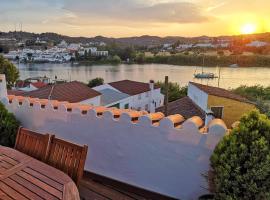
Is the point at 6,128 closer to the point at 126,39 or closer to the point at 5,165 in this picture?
the point at 5,165

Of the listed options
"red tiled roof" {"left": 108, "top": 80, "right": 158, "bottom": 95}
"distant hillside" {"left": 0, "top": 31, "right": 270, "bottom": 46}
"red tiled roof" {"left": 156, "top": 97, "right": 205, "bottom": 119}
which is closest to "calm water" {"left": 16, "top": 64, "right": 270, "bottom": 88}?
"distant hillside" {"left": 0, "top": 31, "right": 270, "bottom": 46}

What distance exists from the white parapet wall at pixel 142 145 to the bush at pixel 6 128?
0.37 meters

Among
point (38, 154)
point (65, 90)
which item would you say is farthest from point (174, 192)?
point (65, 90)

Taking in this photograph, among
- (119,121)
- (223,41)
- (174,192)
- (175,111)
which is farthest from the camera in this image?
(223,41)

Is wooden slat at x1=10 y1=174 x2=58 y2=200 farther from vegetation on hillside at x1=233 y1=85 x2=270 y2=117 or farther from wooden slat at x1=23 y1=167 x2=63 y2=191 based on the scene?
vegetation on hillside at x1=233 y1=85 x2=270 y2=117

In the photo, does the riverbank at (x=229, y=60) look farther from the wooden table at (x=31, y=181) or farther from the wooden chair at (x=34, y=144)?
the wooden table at (x=31, y=181)

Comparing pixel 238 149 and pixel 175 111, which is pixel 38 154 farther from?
pixel 175 111

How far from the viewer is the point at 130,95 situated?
21.2 meters

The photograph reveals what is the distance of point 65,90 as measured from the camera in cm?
1559

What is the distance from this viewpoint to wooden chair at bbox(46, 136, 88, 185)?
2.41 metres

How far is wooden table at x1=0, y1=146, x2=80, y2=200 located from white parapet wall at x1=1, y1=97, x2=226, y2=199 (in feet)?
4.98

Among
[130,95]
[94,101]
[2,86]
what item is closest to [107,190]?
[2,86]

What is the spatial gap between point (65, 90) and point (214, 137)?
1316 centimetres

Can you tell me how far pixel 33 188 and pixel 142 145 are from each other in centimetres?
185
